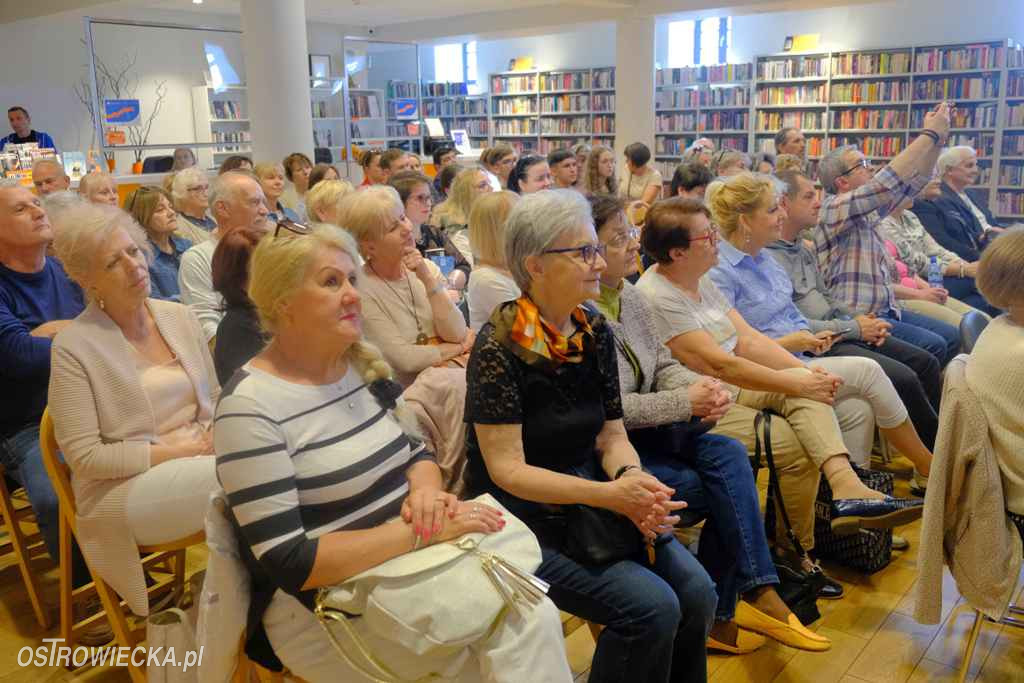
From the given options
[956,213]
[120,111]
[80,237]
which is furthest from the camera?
[120,111]

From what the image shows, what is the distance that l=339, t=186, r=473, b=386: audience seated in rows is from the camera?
8.77 ft

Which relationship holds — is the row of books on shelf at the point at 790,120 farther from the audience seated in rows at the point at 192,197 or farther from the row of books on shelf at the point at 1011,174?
the audience seated in rows at the point at 192,197

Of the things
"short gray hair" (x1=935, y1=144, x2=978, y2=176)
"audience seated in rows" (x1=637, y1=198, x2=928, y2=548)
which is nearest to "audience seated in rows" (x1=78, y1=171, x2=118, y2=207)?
"audience seated in rows" (x1=637, y1=198, x2=928, y2=548)

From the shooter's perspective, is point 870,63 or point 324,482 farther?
point 870,63

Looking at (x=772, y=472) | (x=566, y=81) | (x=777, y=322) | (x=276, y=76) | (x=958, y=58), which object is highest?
(x=566, y=81)

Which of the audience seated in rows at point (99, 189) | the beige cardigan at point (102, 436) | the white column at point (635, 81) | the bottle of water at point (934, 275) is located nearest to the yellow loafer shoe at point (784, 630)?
the beige cardigan at point (102, 436)

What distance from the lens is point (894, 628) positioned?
99.7 inches

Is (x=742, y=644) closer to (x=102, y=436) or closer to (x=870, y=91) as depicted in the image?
(x=102, y=436)

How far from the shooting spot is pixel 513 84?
14.3 meters

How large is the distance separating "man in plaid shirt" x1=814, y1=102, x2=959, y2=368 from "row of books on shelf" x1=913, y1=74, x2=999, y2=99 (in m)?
7.19

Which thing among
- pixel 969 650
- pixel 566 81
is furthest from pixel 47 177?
pixel 566 81

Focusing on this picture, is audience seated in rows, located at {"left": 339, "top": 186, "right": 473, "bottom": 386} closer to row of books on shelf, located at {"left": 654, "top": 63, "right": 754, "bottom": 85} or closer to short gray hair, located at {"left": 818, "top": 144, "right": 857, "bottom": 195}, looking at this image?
short gray hair, located at {"left": 818, "top": 144, "right": 857, "bottom": 195}

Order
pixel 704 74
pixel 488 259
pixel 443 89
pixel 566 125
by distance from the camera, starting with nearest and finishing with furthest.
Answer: pixel 488 259 < pixel 704 74 < pixel 566 125 < pixel 443 89

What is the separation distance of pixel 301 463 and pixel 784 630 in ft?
5.15
